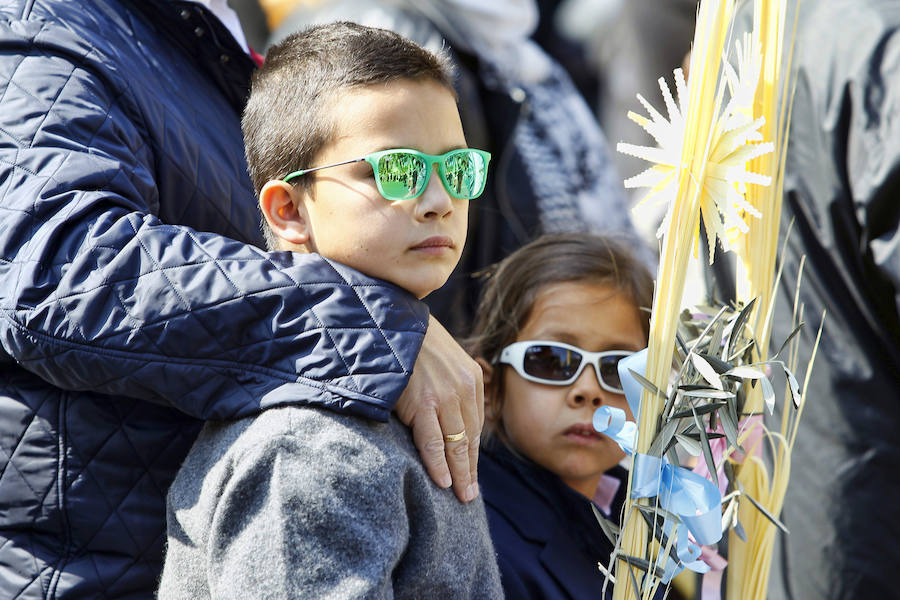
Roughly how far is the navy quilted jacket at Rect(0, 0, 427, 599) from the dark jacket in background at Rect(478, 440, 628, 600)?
626 millimetres

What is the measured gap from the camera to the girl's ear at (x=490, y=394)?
1.92 metres

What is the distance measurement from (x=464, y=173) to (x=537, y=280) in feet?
2.41

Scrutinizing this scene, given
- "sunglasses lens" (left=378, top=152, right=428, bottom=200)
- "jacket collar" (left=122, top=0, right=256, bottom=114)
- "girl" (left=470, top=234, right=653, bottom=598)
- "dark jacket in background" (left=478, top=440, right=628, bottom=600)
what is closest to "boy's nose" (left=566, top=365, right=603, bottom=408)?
"girl" (left=470, top=234, right=653, bottom=598)

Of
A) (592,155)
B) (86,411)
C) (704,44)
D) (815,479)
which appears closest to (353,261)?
(86,411)

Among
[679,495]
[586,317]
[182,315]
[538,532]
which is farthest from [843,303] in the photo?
[182,315]

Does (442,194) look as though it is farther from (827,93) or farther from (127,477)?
(827,93)

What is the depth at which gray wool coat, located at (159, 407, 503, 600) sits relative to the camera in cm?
105

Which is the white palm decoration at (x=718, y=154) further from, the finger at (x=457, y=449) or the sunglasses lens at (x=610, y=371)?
the sunglasses lens at (x=610, y=371)

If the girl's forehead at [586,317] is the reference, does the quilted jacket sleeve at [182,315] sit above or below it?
above

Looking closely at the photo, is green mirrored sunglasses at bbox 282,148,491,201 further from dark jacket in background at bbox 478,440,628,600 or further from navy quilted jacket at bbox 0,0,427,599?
dark jacket in background at bbox 478,440,628,600

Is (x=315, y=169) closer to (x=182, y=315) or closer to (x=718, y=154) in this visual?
(x=182, y=315)

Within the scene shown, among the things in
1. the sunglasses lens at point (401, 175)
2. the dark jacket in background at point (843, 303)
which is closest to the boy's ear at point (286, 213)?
the sunglasses lens at point (401, 175)

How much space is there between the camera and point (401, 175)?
1.21 m

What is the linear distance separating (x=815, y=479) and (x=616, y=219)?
145 centimetres
